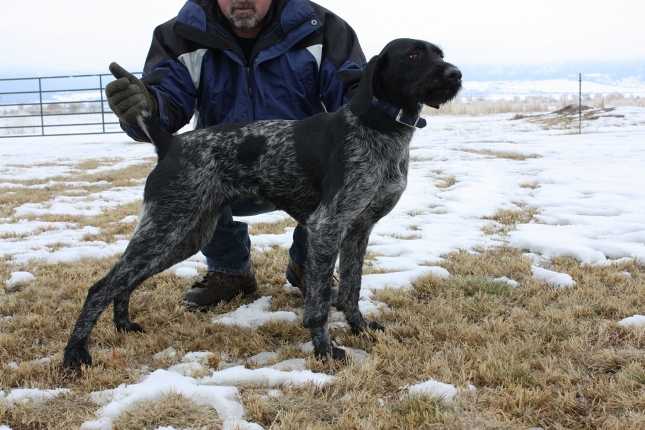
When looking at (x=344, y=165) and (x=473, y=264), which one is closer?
(x=344, y=165)

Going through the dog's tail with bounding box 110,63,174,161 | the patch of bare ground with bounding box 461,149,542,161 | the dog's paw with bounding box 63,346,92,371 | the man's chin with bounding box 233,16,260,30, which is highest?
the man's chin with bounding box 233,16,260,30

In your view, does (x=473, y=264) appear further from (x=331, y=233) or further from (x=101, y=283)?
(x=101, y=283)

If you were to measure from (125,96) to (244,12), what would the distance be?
1151mm

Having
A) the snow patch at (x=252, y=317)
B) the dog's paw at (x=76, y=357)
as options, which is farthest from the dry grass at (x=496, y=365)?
the dog's paw at (x=76, y=357)

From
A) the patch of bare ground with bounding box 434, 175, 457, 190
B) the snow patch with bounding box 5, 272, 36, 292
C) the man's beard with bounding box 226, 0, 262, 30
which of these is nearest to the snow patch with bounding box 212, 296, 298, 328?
the snow patch with bounding box 5, 272, 36, 292

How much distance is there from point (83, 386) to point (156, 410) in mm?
572

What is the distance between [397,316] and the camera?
3.80 meters

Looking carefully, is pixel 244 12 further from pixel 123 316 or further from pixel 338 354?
pixel 338 354

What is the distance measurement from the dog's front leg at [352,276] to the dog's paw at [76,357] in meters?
1.49

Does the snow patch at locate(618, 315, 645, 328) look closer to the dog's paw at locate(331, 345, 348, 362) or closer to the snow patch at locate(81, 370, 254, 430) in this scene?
the dog's paw at locate(331, 345, 348, 362)

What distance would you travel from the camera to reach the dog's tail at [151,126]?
3.41 m

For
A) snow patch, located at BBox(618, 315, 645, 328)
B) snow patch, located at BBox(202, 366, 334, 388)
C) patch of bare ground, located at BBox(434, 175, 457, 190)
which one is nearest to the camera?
Answer: snow patch, located at BBox(202, 366, 334, 388)

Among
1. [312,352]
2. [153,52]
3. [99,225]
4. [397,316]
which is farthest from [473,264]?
[99,225]

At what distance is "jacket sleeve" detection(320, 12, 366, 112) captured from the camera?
4.18 meters
